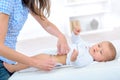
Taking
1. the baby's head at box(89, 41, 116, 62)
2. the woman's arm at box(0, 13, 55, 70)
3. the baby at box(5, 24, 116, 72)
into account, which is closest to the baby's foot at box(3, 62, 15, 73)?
the baby at box(5, 24, 116, 72)

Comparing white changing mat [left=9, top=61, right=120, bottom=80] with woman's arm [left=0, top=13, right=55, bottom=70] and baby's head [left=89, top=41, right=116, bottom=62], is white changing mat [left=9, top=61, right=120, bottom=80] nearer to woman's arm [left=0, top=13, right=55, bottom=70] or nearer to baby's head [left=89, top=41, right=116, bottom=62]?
woman's arm [left=0, top=13, right=55, bottom=70]

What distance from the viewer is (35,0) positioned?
1358mm

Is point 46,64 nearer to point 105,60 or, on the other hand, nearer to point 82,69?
point 82,69

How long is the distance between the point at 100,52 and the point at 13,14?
0.63 m

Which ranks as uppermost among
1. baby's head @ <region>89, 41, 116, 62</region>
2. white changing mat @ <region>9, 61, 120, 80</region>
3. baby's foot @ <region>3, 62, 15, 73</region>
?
baby's head @ <region>89, 41, 116, 62</region>

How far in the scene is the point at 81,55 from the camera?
56.0 inches

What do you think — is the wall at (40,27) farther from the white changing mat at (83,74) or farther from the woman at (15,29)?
the white changing mat at (83,74)

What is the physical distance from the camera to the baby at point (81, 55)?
4.56 ft

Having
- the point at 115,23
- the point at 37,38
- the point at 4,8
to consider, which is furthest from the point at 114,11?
the point at 4,8

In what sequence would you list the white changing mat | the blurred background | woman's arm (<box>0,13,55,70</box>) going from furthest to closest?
the blurred background → the white changing mat → woman's arm (<box>0,13,55,70</box>)

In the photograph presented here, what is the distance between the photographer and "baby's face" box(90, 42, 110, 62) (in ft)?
5.19

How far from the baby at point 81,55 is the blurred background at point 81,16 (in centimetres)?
205

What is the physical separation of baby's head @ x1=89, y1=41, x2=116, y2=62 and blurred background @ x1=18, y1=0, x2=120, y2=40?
81.6 inches

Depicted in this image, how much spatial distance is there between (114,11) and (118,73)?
2.76 m
